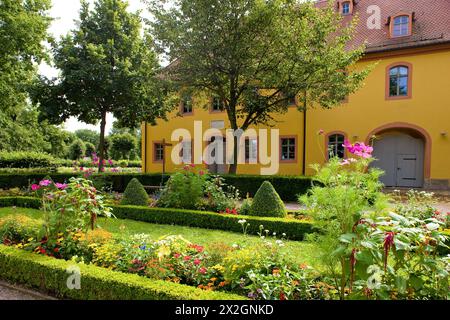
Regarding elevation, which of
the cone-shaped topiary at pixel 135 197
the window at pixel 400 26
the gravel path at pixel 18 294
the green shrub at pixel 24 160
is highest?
the window at pixel 400 26

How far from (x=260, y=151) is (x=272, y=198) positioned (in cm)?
1145

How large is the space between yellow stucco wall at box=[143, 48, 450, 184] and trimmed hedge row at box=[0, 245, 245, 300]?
39.3 feet

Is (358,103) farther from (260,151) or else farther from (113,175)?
(113,175)

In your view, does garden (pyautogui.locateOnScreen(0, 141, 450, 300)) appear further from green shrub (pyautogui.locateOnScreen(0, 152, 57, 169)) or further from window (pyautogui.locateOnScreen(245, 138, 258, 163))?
green shrub (pyautogui.locateOnScreen(0, 152, 57, 169))

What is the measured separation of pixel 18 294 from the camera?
161 inches

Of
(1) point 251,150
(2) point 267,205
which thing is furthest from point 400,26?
(2) point 267,205

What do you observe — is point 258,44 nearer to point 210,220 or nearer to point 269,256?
point 210,220

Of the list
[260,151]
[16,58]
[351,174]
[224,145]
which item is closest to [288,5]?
[260,151]

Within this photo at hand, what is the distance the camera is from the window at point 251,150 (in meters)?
19.6

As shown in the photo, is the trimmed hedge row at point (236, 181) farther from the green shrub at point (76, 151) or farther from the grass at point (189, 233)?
the green shrub at point (76, 151)

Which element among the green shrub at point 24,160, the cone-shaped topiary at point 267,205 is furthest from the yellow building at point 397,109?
the green shrub at point 24,160

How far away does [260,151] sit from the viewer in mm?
19500

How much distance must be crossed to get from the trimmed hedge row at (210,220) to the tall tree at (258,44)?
728cm
